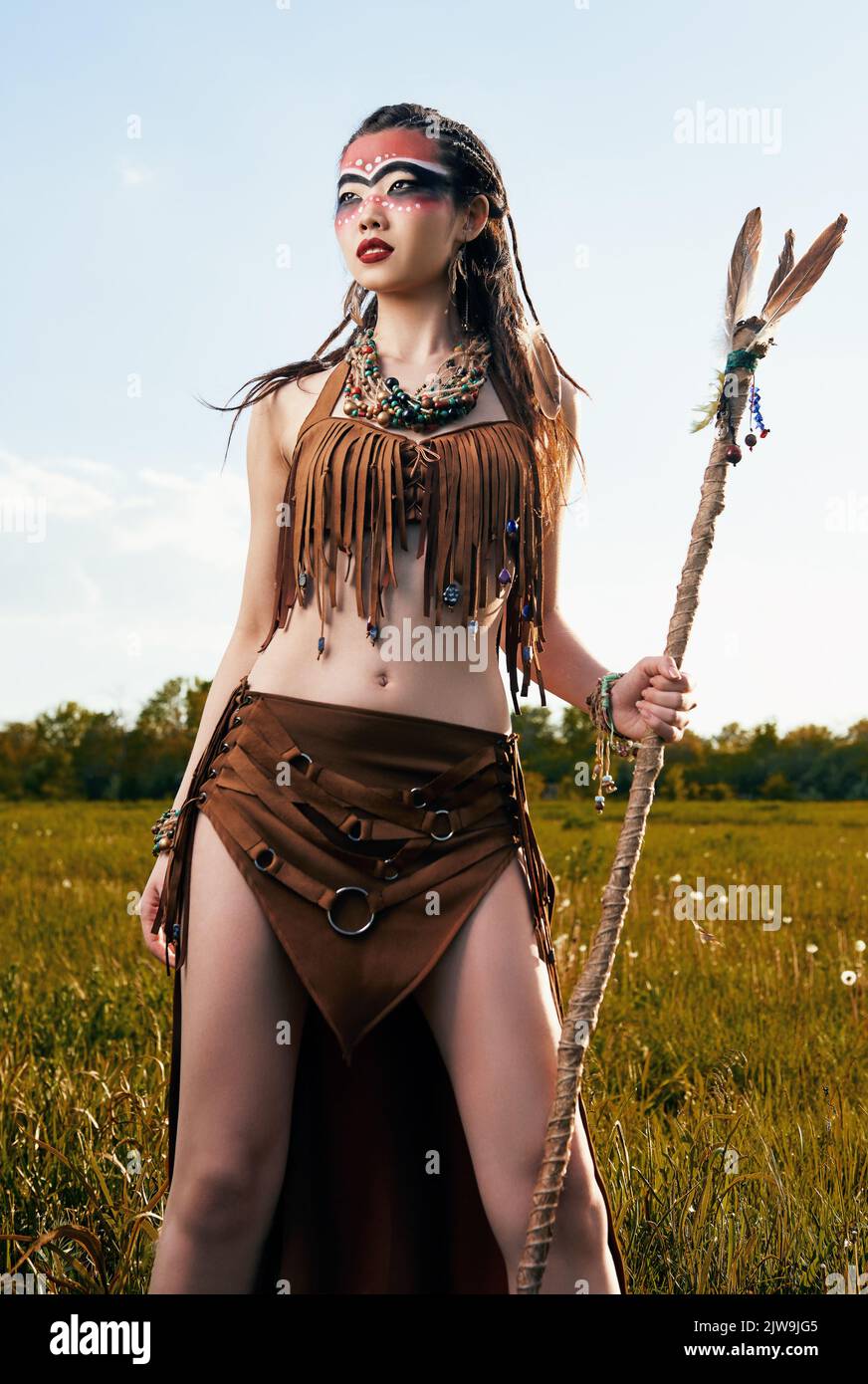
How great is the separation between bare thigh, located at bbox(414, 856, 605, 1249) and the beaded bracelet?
0.38 metres

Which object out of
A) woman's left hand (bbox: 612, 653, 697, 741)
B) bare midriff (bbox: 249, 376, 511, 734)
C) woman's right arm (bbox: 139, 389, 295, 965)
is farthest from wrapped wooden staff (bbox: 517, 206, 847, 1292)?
woman's right arm (bbox: 139, 389, 295, 965)

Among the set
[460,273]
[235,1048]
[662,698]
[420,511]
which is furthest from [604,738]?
[460,273]

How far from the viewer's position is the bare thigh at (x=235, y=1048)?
7.06ft

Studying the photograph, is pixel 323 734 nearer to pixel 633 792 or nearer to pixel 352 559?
pixel 352 559

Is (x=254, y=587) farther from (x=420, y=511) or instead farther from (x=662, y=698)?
(x=662, y=698)

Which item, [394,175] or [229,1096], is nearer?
[229,1096]

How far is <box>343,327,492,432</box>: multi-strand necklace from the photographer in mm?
2404

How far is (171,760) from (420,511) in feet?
57.7

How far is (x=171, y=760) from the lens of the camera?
19344mm

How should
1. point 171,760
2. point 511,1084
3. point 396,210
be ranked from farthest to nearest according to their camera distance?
1. point 171,760
2. point 396,210
3. point 511,1084

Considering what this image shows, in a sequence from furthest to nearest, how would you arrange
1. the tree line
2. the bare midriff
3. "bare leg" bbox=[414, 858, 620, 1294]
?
the tree line → the bare midriff → "bare leg" bbox=[414, 858, 620, 1294]

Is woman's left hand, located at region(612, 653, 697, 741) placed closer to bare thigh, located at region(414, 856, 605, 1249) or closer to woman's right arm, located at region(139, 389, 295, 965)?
bare thigh, located at region(414, 856, 605, 1249)

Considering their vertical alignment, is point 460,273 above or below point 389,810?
above

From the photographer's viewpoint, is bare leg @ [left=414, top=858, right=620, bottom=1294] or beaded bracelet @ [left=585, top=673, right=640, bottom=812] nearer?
bare leg @ [left=414, top=858, right=620, bottom=1294]
